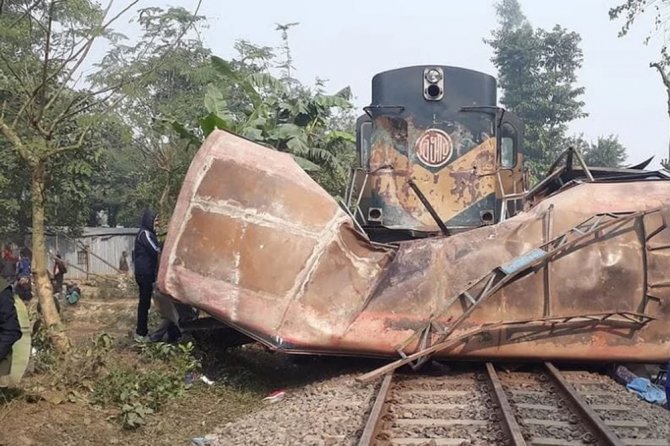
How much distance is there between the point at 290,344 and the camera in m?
6.71

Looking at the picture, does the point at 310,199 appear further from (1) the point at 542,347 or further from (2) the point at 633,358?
(2) the point at 633,358

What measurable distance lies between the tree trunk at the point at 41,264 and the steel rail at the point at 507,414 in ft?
13.4

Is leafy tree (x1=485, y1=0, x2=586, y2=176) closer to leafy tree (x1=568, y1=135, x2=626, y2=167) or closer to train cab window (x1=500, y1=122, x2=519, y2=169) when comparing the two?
leafy tree (x1=568, y1=135, x2=626, y2=167)

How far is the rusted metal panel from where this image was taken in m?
6.83

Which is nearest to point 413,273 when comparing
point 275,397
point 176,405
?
point 275,397

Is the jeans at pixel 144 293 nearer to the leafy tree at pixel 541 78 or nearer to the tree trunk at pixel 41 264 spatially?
the tree trunk at pixel 41 264

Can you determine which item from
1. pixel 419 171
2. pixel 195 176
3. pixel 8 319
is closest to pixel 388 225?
pixel 419 171

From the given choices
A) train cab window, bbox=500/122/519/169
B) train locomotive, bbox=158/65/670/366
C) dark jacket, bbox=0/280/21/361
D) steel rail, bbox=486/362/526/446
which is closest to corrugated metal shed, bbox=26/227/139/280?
train cab window, bbox=500/122/519/169

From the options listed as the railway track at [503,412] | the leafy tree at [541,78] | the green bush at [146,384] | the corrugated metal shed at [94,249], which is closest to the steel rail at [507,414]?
the railway track at [503,412]

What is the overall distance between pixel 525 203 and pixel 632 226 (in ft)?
7.25

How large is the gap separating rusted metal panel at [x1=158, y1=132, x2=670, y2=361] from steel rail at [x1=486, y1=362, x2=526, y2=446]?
1.68 feet

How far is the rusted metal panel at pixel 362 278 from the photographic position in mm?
6832

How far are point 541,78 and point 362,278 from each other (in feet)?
126

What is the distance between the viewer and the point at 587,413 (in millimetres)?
5309
